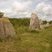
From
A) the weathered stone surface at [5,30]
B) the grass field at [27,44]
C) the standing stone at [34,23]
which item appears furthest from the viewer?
the standing stone at [34,23]

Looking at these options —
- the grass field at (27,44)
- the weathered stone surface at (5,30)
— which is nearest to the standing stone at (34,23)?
the grass field at (27,44)

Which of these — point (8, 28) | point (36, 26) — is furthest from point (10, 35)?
point (36, 26)

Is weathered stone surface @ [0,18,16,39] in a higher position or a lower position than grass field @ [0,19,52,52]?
higher

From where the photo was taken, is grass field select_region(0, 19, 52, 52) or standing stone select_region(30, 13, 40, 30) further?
standing stone select_region(30, 13, 40, 30)

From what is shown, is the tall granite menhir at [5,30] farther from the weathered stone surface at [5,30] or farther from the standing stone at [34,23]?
the standing stone at [34,23]

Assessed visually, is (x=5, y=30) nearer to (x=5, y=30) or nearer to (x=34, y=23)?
(x=5, y=30)

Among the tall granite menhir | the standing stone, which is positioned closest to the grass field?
the tall granite menhir

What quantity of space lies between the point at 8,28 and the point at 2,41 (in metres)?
3.02

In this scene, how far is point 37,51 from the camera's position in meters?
16.2

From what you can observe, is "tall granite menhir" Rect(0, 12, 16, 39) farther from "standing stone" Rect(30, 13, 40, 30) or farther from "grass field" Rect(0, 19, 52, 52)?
"standing stone" Rect(30, 13, 40, 30)

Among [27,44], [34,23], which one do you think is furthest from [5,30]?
[34,23]

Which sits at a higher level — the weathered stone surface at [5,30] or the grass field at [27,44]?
the weathered stone surface at [5,30]

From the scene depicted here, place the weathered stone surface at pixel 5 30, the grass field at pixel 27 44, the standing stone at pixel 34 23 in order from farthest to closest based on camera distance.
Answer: the standing stone at pixel 34 23 < the weathered stone surface at pixel 5 30 < the grass field at pixel 27 44

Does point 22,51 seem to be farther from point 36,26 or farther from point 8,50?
point 36,26
